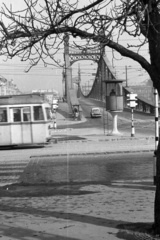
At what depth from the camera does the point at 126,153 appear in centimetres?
1723

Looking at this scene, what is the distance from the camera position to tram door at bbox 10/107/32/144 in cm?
2125

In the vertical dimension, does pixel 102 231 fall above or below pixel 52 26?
below

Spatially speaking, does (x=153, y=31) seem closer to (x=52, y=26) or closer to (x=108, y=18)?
(x=108, y=18)

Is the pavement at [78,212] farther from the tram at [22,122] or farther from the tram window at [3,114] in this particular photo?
the tram window at [3,114]

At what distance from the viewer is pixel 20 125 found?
69.7ft

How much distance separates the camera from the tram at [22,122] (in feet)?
69.8

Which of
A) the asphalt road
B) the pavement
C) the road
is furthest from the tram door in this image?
the pavement

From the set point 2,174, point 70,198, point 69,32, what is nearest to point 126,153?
point 2,174

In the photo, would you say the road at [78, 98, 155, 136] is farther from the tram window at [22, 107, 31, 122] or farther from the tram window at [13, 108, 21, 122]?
the tram window at [13, 108, 21, 122]

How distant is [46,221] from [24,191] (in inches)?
123

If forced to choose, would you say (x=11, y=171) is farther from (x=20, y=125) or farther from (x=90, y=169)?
(x=20, y=125)

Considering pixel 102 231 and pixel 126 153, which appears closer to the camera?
pixel 102 231

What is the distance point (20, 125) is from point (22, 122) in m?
Answer: 0.19

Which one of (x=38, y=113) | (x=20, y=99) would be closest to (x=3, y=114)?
(x=20, y=99)
